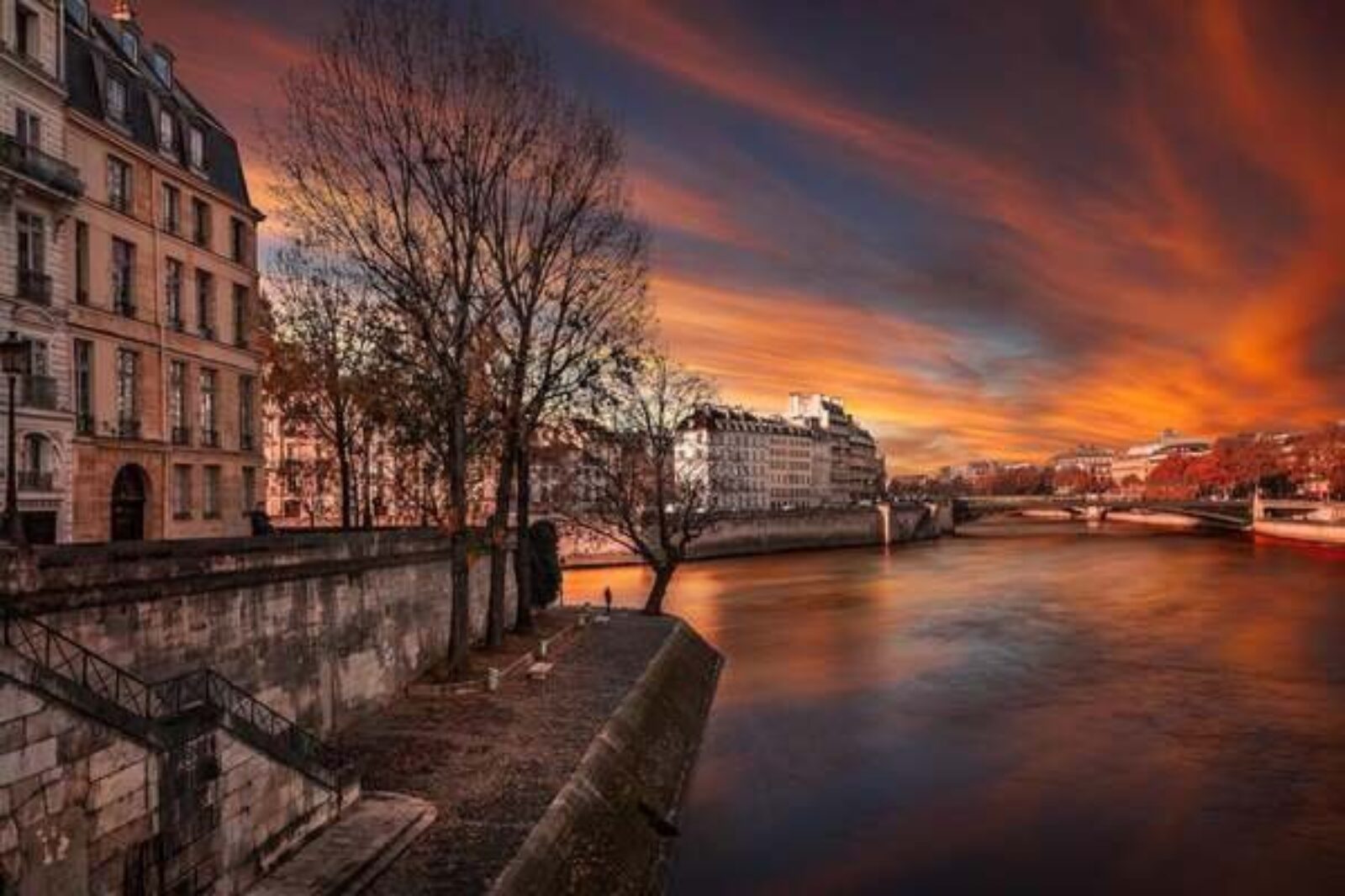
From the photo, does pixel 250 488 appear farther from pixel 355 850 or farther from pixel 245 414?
pixel 355 850

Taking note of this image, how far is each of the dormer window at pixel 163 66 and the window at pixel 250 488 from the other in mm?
13545

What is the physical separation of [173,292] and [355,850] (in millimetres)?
22616

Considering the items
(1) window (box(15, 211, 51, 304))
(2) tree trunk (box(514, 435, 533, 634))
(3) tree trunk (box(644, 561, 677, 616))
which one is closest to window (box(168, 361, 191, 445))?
(1) window (box(15, 211, 51, 304))

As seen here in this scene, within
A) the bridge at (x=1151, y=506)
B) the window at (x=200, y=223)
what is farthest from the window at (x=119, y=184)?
the bridge at (x=1151, y=506)

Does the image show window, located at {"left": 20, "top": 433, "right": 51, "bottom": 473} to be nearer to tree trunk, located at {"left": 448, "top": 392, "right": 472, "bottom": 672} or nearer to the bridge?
tree trunk, located at {"left": 448, "top": 392, "right": 472, "bottom": 672}

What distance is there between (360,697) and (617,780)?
6.46 metres

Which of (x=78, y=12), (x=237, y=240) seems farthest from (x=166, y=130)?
(x=237, y=240)

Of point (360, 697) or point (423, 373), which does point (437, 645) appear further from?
point (423, 373)

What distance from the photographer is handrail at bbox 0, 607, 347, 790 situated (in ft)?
37.9

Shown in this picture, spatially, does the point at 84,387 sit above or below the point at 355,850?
above

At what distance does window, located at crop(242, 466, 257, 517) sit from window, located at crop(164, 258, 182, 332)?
6.24 meters

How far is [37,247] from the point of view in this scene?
24.2 meters

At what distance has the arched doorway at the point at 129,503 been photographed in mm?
29000

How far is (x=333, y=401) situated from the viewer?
38.3 meters
